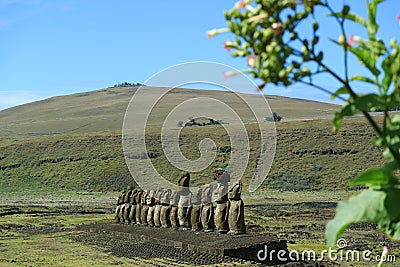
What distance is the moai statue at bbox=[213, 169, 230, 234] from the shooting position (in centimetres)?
1709

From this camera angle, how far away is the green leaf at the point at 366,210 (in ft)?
6.64

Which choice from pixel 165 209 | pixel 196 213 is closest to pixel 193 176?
pixel 165 209

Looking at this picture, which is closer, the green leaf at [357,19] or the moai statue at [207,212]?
the green leaf at [357,19]

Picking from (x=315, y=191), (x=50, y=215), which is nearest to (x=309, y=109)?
(x=315, y=191)

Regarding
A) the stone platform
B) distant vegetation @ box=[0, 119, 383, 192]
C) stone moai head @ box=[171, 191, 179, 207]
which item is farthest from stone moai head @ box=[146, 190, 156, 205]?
distant vegetation @ box=[0, 119, 383, 192]

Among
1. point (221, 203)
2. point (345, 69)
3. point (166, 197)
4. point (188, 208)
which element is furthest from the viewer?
point (166, 197)

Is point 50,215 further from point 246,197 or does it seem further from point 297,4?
point 297,4

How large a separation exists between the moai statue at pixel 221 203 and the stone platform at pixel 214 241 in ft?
0.85

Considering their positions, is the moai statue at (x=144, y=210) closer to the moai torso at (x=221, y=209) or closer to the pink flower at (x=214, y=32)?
the moai torso at (x=221, y=209)

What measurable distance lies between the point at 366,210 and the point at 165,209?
1865cm

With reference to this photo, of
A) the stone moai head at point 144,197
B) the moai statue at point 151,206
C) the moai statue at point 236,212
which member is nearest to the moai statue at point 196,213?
the moai statue at point 236,212

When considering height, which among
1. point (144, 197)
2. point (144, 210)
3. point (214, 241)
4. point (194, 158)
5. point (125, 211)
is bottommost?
point (214, 241)

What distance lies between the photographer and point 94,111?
513ft

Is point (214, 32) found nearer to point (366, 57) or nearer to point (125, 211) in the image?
point (366, 57)
